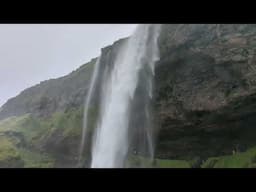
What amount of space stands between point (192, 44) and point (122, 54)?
11.0 meters

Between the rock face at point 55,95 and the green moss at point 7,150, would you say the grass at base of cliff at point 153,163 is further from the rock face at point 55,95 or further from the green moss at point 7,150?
the green moss at point 7,150

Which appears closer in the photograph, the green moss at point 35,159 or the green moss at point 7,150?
the green moss at point 35,159

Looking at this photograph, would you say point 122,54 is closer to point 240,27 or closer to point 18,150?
point 240,27

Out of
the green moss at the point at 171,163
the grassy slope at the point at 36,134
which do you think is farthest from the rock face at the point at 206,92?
the grassy slope at the point at 36,134

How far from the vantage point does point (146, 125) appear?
54.9 metres

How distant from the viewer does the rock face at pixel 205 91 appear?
4890cm

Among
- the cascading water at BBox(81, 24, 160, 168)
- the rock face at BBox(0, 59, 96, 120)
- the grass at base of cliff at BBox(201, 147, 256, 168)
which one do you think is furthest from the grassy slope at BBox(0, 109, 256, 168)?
the grass at base of cliff at BBox(201, 147, 256, 168)

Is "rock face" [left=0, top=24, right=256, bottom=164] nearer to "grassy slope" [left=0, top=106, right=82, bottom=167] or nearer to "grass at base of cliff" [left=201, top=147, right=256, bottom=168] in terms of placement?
"grass at base of cliff" [left=201, top=147, right=256, bottom=168]

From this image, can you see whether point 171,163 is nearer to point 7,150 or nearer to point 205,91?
point 205,91
